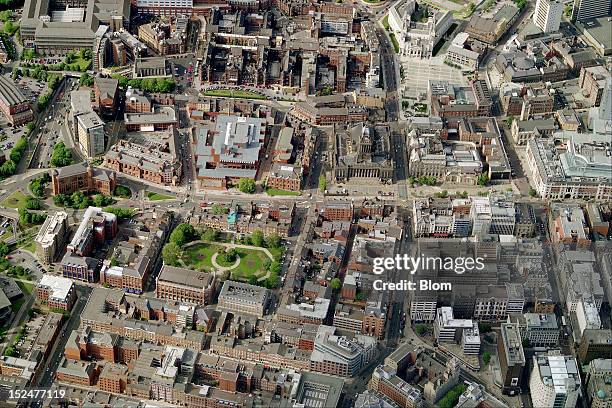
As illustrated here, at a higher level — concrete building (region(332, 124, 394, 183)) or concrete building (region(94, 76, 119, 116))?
concrete building (region(94, 76, 119, 116))

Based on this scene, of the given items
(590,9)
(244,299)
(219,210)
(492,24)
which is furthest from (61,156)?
(590,9)

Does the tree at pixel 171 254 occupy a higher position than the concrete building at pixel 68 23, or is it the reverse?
the concrete building at pixel 68 23

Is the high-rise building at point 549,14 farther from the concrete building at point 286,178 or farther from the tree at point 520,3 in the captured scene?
the concrete building at point 286,178

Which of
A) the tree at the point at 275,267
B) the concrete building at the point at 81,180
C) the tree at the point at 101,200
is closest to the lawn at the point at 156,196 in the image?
the concrete building at the point at 81,180

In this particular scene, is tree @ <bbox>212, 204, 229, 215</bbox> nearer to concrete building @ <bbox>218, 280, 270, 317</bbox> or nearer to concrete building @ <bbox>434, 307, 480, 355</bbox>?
concrete building @ <bbox>218, 280, 270, 317</bbox>

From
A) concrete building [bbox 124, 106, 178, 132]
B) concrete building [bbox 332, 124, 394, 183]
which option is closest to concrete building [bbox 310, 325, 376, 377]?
concrete building [bbox 332, 124, 394, 183]
